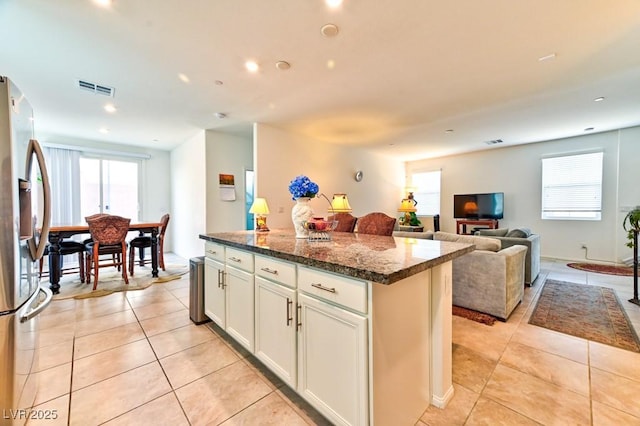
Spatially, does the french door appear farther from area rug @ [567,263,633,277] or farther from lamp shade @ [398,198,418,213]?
area rug @ [567,263,633,277]

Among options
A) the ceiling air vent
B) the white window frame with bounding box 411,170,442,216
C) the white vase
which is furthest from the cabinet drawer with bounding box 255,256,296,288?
the white window frame with bounding box 411,170,442,216

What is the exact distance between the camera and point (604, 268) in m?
4.70

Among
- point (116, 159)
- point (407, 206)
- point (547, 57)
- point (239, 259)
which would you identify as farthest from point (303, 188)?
point (407, 206)

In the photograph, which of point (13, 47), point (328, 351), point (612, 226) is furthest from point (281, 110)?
point (612, 226)

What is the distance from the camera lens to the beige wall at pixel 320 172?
467cm

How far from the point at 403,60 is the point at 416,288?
7.53 feet

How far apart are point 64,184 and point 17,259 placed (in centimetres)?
557

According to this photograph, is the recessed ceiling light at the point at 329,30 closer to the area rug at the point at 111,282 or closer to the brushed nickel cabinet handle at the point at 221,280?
the brushed nickel cabinet handle at the point at 221,280

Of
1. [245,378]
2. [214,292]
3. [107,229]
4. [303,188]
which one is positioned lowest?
[245,378]

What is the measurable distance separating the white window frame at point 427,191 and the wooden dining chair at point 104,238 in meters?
7.20

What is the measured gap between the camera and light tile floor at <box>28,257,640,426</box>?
4.85 feet

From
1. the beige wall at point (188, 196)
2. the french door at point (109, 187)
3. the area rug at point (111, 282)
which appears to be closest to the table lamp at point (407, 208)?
the beige wall at point (188, 196)

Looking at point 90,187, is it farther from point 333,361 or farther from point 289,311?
point 333,361

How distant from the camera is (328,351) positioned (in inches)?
51.7
